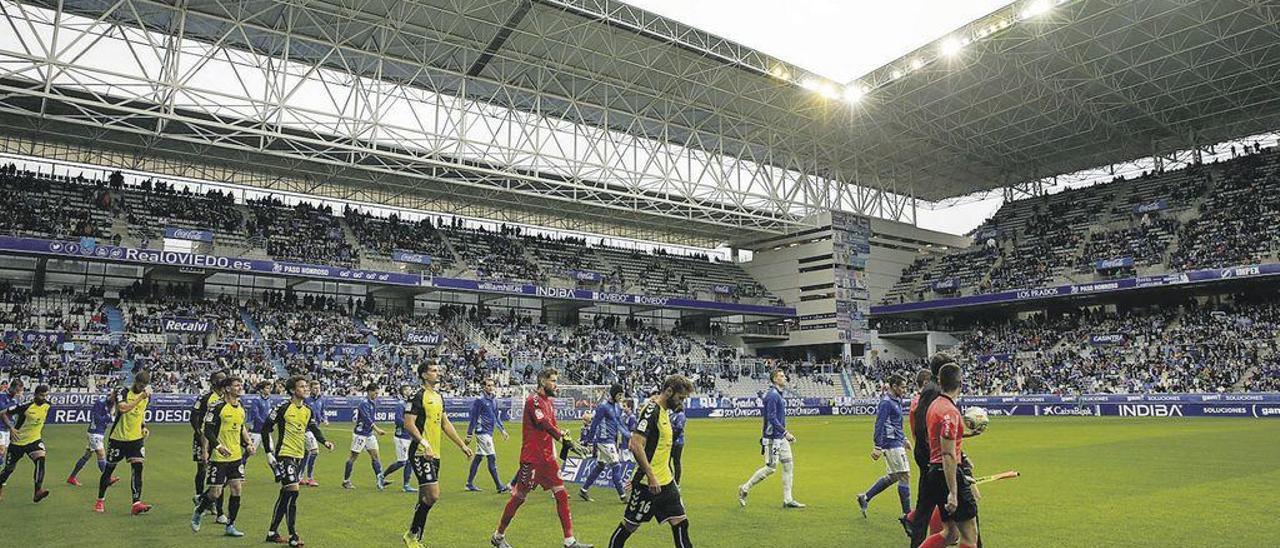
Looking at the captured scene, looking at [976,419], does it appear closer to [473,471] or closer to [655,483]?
[655,483]

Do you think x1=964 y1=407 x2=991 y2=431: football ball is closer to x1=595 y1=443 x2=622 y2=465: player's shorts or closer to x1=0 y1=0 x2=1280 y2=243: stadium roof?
x1=595 y1=443 x2=622 y2=465: player's shorts

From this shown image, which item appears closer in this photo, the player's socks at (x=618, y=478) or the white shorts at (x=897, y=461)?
the white shorts at (x=897, y=461)

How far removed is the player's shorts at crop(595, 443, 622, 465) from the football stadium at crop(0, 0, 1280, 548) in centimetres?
28

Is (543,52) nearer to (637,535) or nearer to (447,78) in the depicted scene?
(447,78)

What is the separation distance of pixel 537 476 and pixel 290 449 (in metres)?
3.32

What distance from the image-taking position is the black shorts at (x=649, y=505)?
282 inches

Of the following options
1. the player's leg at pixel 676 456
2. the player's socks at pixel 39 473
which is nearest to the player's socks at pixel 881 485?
the player's leg at pixel 676 456

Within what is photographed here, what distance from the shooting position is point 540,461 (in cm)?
855

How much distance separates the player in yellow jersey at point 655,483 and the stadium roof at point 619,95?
2996 cm

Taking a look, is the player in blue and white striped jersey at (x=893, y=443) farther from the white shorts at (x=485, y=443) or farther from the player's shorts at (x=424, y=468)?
the white shorts at (x=485, y=443)

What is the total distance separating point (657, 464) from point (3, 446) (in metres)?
13.0

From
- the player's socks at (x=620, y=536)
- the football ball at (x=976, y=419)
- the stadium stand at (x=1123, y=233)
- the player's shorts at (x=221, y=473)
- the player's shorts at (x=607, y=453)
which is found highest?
the stadium stand at (x=1123, y=233)

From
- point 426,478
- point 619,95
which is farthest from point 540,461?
point 619,95

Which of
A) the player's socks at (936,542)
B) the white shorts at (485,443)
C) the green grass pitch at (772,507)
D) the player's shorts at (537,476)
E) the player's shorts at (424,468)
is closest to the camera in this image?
the player's socks at (936,542)
